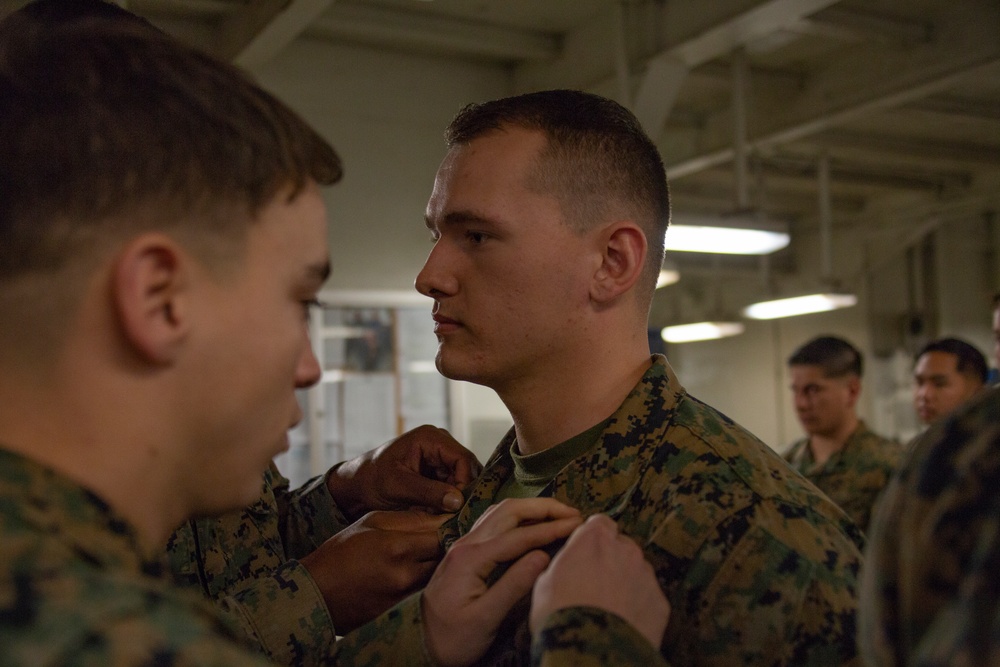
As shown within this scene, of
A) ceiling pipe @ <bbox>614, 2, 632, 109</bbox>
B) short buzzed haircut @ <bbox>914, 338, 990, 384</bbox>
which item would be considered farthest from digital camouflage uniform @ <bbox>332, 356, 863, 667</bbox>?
short buzzed haircut @ <bbox>914, 338, 990, 384</bbox>

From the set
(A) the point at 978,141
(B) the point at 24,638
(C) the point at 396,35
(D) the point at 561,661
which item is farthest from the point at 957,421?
(A) the point at 978,141

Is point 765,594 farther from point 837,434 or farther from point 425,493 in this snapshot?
point 837,434

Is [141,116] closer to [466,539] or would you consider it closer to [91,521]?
[91,521]

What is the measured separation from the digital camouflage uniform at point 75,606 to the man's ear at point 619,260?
1.18 meters

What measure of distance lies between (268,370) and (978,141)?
32.4ft

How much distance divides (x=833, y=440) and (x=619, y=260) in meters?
4.78

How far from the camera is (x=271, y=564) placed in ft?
6.88

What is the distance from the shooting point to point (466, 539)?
1432 mm

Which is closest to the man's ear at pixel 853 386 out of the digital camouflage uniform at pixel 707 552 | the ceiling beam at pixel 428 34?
the ceiling beam at pixel 428 34

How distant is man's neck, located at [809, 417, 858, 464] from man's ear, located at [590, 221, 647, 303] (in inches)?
185

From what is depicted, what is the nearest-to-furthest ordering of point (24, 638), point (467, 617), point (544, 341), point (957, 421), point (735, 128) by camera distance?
point (24, 638), point (957, 421), point (467, 617), point (544, 341), point (735, 128)

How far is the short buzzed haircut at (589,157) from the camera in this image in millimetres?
1852

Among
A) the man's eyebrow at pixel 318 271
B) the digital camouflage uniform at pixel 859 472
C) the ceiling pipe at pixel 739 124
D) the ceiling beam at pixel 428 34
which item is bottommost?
the digital camouflage uniform at pixel 859 472

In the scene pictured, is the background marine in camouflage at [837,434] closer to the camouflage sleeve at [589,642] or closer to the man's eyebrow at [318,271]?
the camouflage sleeve at [589,642]
